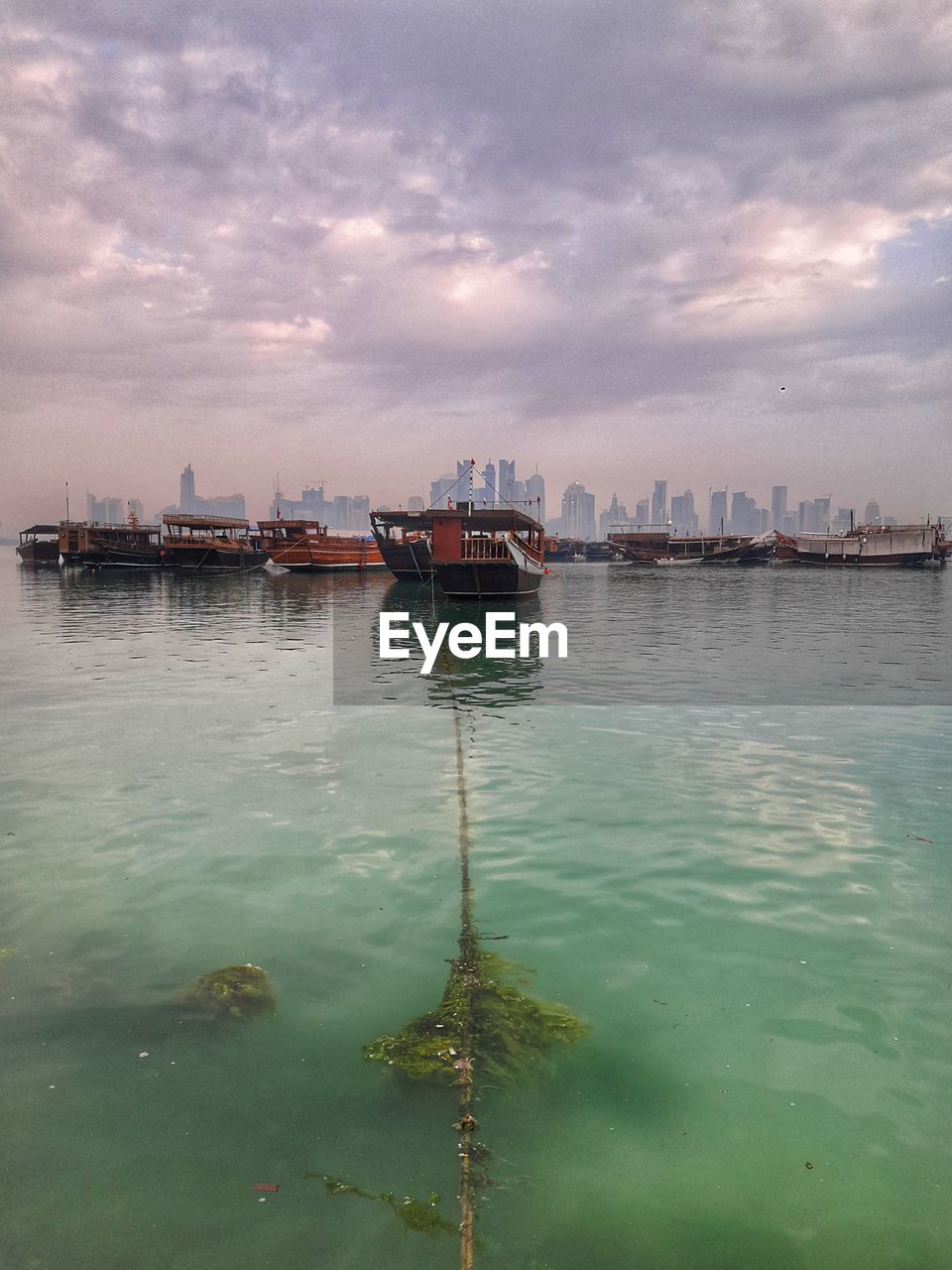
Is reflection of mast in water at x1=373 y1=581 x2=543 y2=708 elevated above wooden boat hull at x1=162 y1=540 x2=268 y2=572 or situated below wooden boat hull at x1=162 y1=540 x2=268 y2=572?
below

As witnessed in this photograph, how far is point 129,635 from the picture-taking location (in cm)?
2555

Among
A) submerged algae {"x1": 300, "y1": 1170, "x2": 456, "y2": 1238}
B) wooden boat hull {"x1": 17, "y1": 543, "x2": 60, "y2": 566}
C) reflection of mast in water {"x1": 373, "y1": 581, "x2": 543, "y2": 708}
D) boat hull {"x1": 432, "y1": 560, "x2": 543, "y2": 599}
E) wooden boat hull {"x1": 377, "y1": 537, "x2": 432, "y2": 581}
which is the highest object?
wooden boat hull {"x1": 17, "y1": 543, "x2": 60, "y2": 566}

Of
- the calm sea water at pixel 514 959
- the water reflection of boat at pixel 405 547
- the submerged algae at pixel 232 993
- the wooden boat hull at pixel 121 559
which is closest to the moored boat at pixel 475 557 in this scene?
the water reflection of boat at pixel 405 547

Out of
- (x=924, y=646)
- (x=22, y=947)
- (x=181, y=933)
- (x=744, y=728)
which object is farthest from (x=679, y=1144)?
(x=924, y=646)

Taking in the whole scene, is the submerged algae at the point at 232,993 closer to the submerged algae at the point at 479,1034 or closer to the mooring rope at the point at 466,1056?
the submerged algae at the point at 479,1034

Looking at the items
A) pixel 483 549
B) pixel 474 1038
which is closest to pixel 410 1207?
pixel 474 1038

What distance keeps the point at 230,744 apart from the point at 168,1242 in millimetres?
8854

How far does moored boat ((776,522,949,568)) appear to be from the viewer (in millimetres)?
96938

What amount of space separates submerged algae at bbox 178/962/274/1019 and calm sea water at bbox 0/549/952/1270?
0.52ft

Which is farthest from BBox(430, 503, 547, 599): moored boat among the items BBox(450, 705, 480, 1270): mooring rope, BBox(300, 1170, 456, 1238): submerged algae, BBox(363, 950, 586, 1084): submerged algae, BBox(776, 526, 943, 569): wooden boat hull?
BBox(776, 526, 943, 569): wooden boat hull

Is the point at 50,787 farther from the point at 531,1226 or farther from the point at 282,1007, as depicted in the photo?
the point at 531,1226

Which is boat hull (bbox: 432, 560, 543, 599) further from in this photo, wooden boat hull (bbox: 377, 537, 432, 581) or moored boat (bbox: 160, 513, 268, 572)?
moored boat (bbox: 160, 513, 268, 572)

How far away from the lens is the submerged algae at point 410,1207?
333cm

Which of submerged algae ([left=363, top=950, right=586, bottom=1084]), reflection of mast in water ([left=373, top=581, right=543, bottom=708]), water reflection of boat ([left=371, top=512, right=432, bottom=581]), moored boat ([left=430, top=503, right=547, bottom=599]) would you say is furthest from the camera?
water reflection of boat ([left=371, top=512, right=432, bottom=581])
